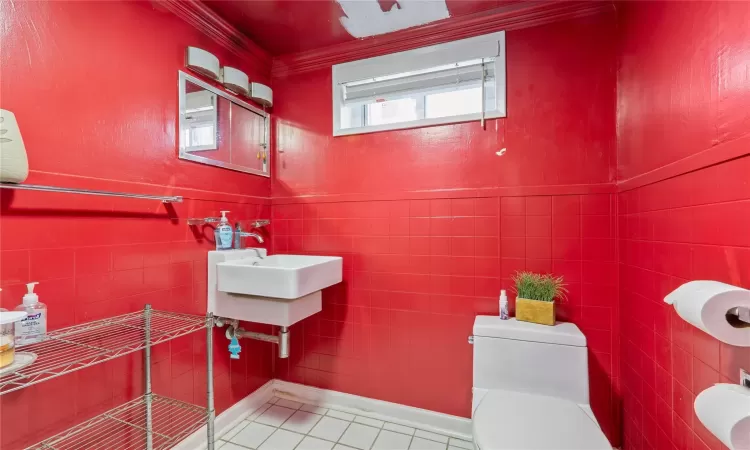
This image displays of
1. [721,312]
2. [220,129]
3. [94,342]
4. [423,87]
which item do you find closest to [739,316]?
[721,312]

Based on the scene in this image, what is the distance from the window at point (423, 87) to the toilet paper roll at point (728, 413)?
133 centimetres

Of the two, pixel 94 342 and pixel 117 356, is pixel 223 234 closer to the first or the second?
pixel 94 342

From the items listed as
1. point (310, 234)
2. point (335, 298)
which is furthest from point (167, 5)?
point (335, 298)

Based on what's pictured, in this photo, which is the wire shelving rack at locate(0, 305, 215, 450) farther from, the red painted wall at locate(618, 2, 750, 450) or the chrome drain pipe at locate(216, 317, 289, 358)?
the red painted wall at locate(618, 2, 750, 450)

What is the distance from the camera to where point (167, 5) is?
1.45 metres

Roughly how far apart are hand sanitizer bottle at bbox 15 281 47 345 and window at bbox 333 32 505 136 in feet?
4.89

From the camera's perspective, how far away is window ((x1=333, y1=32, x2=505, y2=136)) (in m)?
1.67

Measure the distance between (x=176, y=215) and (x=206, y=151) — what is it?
394 millimetres

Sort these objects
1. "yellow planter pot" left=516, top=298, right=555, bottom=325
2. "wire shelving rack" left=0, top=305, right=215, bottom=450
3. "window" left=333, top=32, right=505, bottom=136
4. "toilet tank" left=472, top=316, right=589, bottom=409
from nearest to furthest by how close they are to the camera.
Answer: "wire shelving rack" left=0, top=305, right=215, bottom=450 → "toilet tank" left=472, top=316, right=589, bottom=409 → "yellow planter pot" left=516, top=298, right=555, bottom=325 → "window" left=333, top=32, right=505, bottom=136

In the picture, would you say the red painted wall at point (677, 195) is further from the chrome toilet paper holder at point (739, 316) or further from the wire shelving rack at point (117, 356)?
the wire shelving rack at point (117, 356)

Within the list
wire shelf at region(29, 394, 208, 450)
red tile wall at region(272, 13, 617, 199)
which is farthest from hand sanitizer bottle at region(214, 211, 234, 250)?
wire shelf at region(29, 394, 208, 450)

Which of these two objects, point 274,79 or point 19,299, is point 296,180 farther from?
point 19,299

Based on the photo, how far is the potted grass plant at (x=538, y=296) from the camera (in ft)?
4.77

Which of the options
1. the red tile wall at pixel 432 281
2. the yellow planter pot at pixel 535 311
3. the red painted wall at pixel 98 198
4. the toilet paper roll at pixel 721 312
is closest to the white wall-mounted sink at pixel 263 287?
the red painted wall at pixel 98 198
